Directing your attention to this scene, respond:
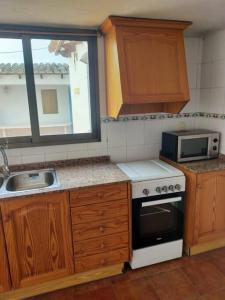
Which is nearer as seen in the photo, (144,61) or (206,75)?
(144,61)

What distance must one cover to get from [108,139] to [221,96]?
3.96ft

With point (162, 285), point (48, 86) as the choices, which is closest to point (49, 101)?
point (48, 86)

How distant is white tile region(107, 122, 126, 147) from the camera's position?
234 cm

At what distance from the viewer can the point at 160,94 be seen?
199 cm

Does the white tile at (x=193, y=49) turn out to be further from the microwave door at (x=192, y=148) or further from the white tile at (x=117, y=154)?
the white tile at (x=117, y=154)

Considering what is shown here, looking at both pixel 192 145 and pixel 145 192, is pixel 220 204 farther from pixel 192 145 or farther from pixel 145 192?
pixel 145 192

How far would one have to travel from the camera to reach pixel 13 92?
6.90 ft

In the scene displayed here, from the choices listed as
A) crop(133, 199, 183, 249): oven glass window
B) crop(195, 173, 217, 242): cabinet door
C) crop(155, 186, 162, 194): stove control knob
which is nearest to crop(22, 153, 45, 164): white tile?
crop(133, 199, 183, 249): oven glass window

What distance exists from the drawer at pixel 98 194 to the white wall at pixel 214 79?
121cm

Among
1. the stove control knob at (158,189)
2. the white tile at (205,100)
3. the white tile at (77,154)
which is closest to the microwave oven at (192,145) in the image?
the white tile at (205,100)

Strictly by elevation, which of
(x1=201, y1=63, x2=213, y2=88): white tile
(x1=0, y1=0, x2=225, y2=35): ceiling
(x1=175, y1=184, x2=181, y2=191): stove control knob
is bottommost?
(x1=175, y1=184, x2=181, y2=191): stove control knob

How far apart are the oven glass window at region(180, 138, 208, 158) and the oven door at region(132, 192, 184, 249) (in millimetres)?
433

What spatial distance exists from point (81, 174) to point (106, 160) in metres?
0.45

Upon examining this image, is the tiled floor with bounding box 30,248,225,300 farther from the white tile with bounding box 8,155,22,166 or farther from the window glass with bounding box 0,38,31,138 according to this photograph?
the window glass with bounding box 0,38,31,138
